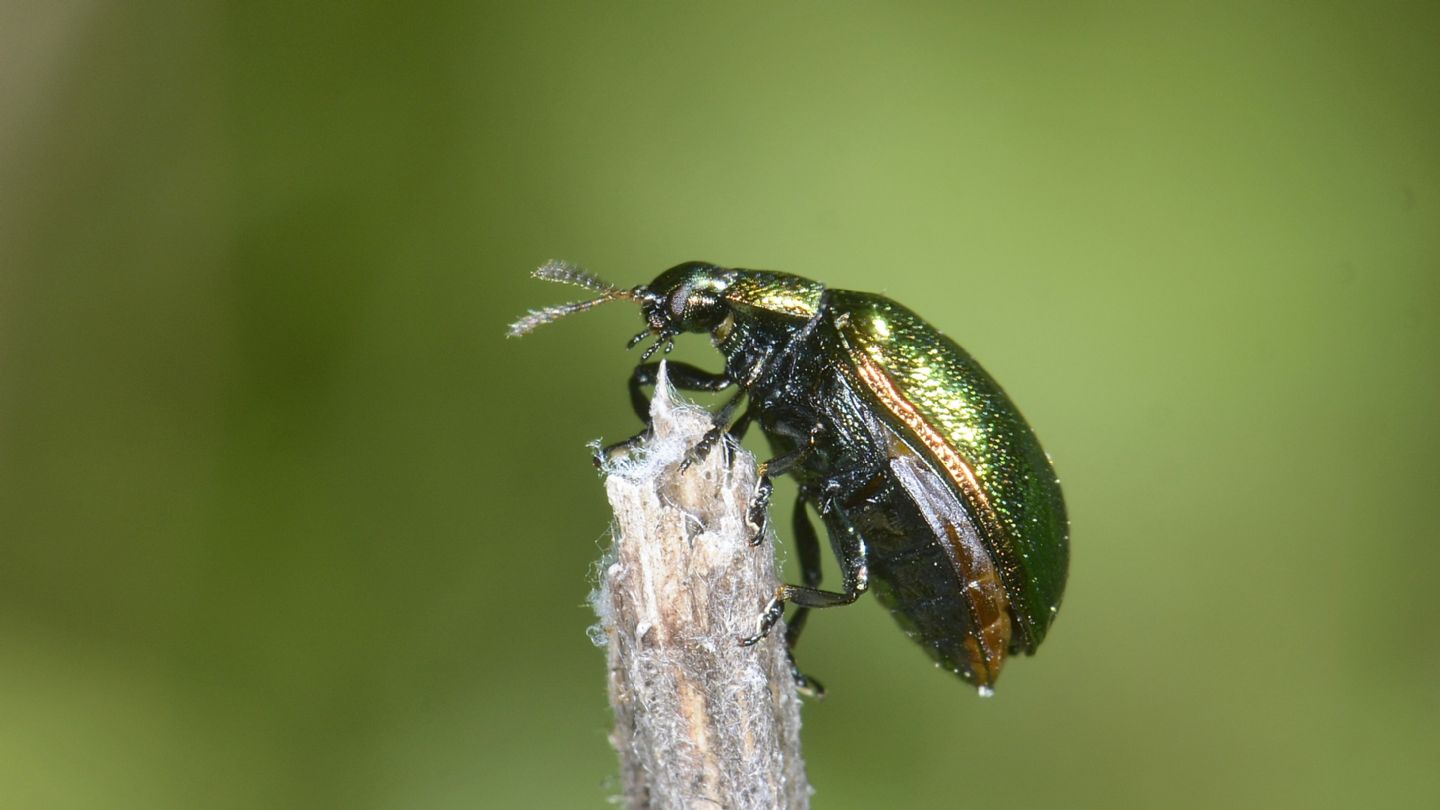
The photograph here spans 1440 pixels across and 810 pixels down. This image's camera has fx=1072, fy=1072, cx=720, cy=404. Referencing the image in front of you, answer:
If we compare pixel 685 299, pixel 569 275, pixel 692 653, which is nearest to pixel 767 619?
pixel 692 653

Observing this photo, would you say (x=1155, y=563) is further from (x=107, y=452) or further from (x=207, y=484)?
(x=107, y=452)

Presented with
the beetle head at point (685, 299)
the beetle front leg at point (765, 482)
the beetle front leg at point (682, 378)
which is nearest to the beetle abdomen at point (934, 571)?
the beetle front leg at point (765, 482)

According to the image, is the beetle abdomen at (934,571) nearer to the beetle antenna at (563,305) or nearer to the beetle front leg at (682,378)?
the beetle front leg at (682,378)

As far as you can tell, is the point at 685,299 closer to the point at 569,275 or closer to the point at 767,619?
the point at 569,275

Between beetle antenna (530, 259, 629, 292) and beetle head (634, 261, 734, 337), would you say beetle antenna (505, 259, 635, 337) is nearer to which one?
beetle antenna (530, 259, 629, 292)

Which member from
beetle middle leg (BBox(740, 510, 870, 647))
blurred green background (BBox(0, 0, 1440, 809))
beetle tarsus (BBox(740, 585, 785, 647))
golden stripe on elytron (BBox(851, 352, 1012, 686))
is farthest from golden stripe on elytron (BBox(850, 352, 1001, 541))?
blurred green background (BBox(0, 0, 1440, 809))

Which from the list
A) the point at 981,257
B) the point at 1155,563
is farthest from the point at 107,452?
the point at 1155,563
